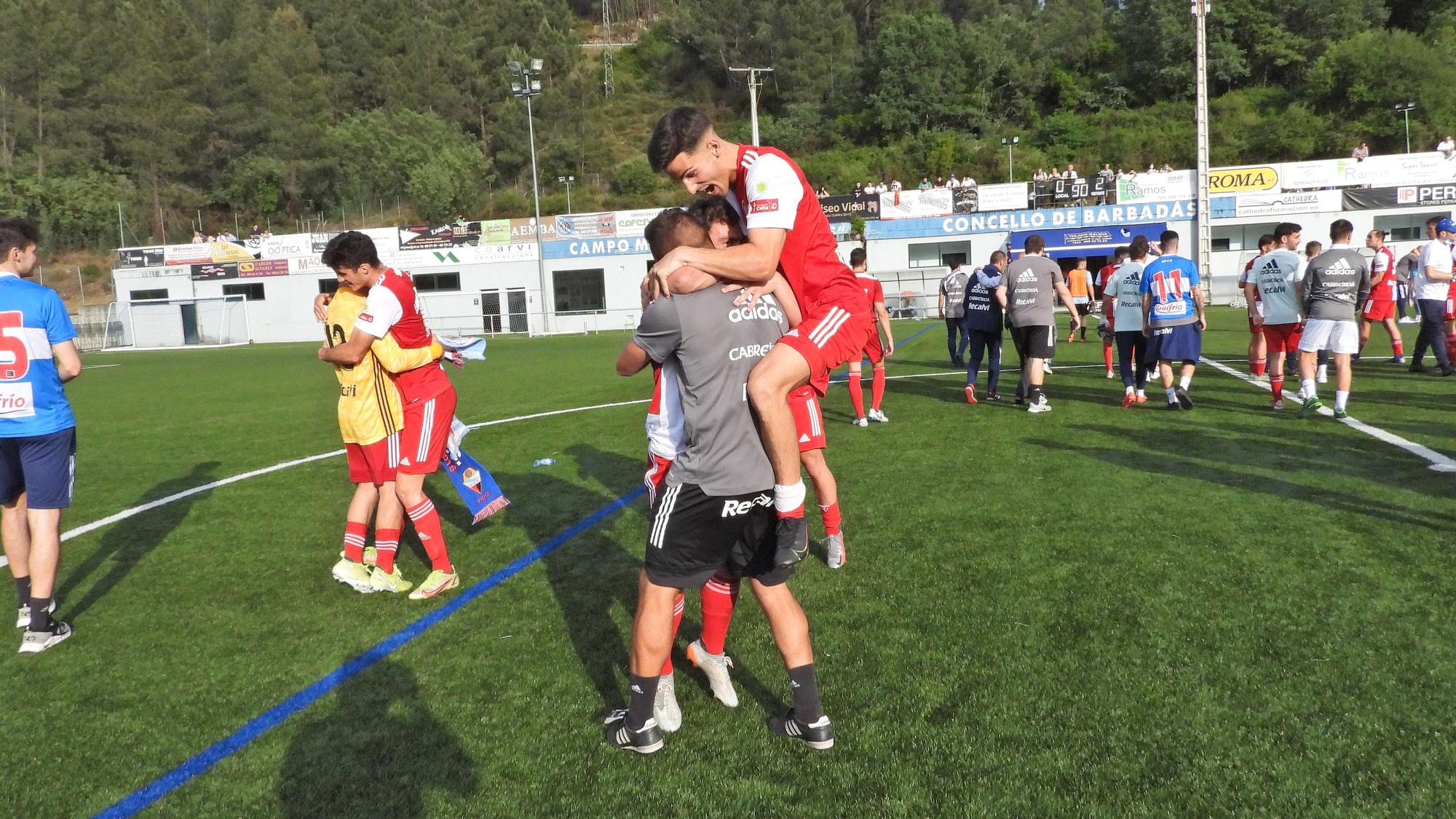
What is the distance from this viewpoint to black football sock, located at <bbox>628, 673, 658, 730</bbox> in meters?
3.01

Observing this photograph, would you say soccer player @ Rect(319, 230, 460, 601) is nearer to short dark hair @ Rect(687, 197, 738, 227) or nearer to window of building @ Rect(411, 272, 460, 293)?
short dark hair @ Rect(687, 197, 738, 227)

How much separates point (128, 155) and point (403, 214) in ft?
87.0

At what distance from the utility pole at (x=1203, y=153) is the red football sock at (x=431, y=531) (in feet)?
99.8

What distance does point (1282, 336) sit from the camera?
9.64m

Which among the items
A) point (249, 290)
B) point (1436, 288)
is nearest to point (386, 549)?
point (1436, 288)

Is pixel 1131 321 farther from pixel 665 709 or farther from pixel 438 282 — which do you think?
pixel 438 282

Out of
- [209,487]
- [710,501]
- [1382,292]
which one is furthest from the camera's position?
[1382,292]

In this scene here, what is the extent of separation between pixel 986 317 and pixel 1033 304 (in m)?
0.82

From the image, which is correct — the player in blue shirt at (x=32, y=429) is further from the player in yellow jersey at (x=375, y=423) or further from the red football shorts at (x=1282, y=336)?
the red football shorts at (x=1282, y=336)

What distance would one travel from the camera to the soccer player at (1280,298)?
30.5 feet

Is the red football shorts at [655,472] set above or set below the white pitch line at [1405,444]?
above

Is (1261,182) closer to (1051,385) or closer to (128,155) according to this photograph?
(1051,385)

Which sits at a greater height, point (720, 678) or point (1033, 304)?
point (1033, 304)

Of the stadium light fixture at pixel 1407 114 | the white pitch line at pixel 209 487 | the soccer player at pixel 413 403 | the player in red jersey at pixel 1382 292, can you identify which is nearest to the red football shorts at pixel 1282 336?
the player in red jersey at pixel 1382 292
